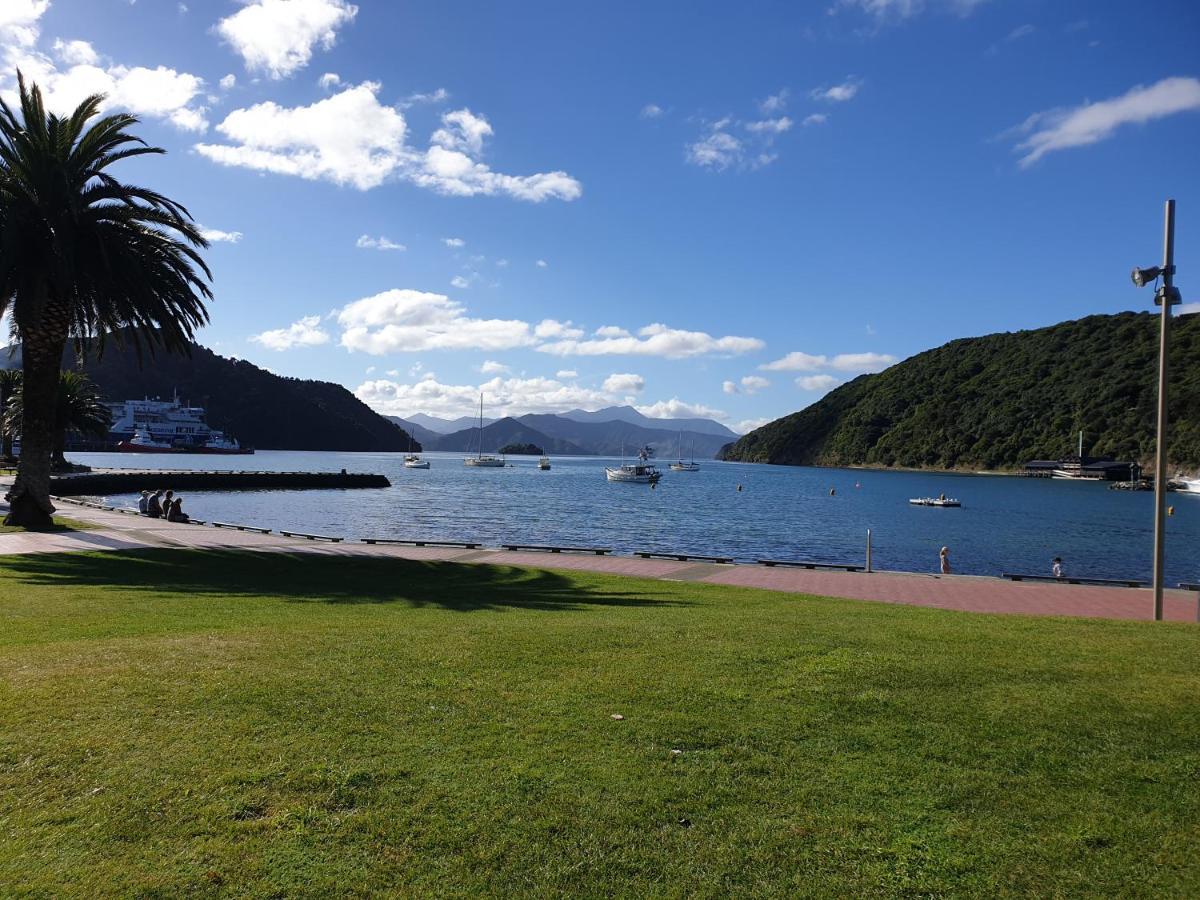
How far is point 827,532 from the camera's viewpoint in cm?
4678

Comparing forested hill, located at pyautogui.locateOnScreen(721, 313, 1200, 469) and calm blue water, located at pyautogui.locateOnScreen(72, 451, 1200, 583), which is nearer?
calm blue water, located at pyautogui.locateOnScreen(72, 451, 1200, 583)

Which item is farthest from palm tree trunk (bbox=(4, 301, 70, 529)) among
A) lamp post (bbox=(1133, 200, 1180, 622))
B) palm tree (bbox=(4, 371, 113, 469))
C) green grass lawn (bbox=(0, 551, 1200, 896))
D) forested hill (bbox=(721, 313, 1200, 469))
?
forested hill (bbox=(721, 313, 1200, 469))

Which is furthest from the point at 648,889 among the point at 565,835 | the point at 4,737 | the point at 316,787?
the point at 4,737

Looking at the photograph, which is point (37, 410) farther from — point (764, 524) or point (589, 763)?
point (764, 524)

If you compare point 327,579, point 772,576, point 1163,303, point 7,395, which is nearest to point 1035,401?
point 772,576

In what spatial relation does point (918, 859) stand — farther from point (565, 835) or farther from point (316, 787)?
point (316, 787)

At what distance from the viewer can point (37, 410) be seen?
20938mm

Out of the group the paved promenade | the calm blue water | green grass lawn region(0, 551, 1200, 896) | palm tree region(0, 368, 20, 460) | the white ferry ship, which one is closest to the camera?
green grass lawn region(0, 551, 1200, 896)

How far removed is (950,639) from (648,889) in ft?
22.2

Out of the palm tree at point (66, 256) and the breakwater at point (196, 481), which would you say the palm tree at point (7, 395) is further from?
the palm tree at point (66, 256)

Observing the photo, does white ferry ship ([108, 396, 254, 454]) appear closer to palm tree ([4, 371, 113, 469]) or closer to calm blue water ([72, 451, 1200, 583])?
calm blue water ([72, 451, 1200, 583])

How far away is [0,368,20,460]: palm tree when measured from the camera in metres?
54.5

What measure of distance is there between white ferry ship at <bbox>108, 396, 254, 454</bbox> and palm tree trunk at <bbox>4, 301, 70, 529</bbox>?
487 feet

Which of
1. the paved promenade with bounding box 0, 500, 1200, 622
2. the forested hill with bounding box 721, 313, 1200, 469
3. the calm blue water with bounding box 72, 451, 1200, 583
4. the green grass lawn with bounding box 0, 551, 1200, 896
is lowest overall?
the calm blue water with bounding box 72, 451, 1200, 583
